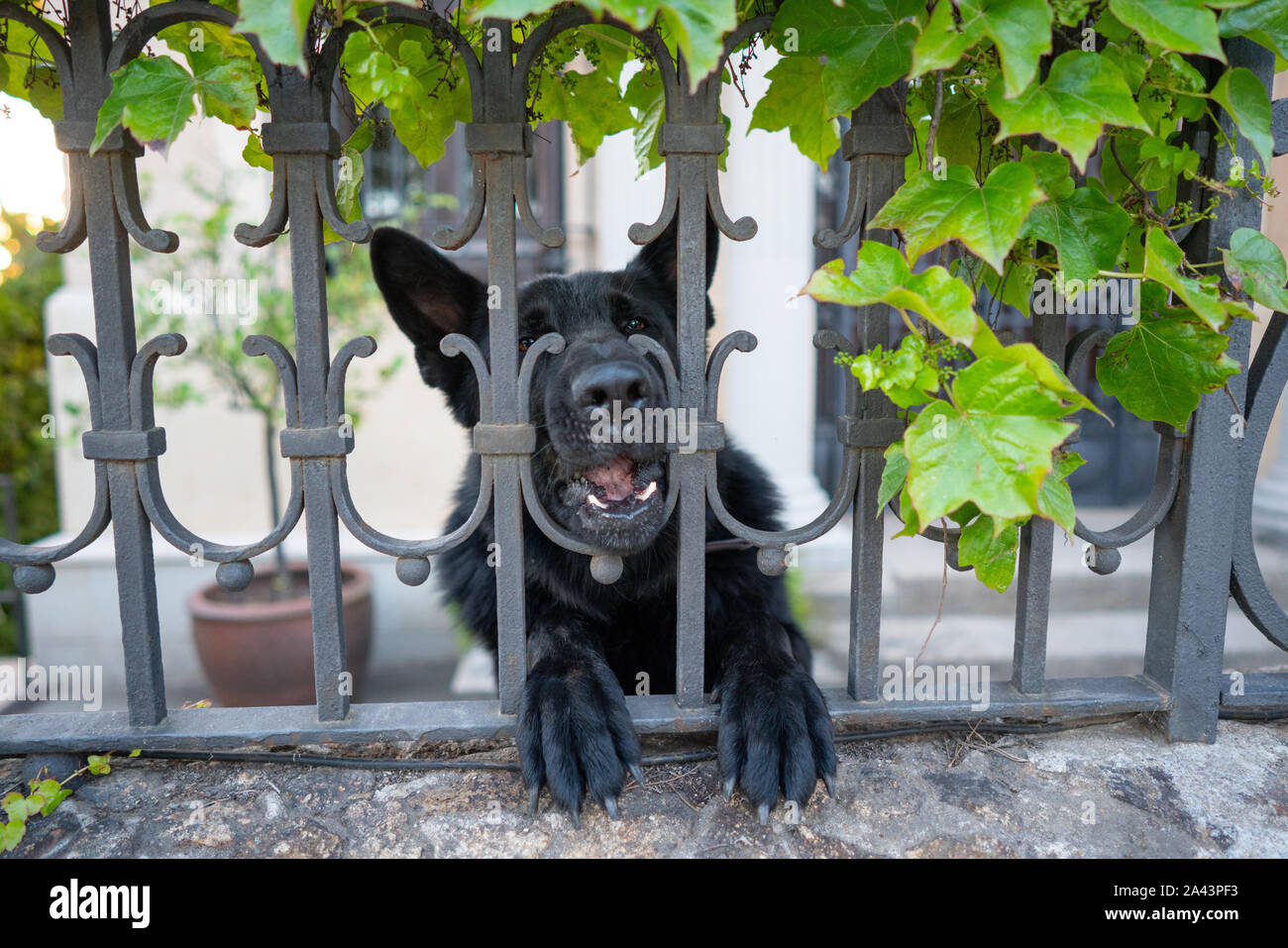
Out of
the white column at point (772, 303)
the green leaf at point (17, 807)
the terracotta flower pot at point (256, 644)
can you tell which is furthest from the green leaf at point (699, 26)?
the white column at point (772, 303)

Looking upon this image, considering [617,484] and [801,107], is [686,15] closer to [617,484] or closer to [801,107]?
[801,107]

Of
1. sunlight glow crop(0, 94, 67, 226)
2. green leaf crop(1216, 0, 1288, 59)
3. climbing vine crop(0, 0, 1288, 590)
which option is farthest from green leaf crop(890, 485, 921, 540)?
sunlight glow crop(0, 94, 67, 226)

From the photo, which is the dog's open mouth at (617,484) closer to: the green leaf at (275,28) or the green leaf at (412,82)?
the green leaf at (412,82)

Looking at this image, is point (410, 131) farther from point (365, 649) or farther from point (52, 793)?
point (365, 649)

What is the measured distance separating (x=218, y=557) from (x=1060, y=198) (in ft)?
4.77

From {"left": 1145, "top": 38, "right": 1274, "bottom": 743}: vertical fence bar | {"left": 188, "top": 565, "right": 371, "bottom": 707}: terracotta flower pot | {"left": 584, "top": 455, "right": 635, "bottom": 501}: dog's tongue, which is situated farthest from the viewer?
{"left": 188, "top": 565, "right": 371, "bottom": 707}: terracotta flower pot

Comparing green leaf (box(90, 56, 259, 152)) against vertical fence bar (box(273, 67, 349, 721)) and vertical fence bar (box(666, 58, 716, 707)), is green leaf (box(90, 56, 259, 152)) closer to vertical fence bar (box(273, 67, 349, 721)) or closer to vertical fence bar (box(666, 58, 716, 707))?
vertical fence bar (box(273, 67, 349, 721))

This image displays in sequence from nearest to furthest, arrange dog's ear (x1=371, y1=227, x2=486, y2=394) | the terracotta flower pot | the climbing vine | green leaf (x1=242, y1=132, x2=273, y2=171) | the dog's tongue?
the climbing vine → green leaf (x1=242, y1=132, x2=273, y2=171) → the dog's tongue → dog's ear (x1=371, y1=227, x2=486, y2=394) → the terracotta flower pot

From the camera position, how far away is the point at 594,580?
1.84 metres

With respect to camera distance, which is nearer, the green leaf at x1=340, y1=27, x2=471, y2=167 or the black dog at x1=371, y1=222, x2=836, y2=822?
the green leaf at x1=340, y1=27, x2=471, y2=167

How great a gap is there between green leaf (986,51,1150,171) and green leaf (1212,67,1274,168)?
217 mm

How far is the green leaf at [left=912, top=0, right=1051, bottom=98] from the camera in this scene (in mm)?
975

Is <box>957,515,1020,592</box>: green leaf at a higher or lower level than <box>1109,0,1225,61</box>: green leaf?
lower
